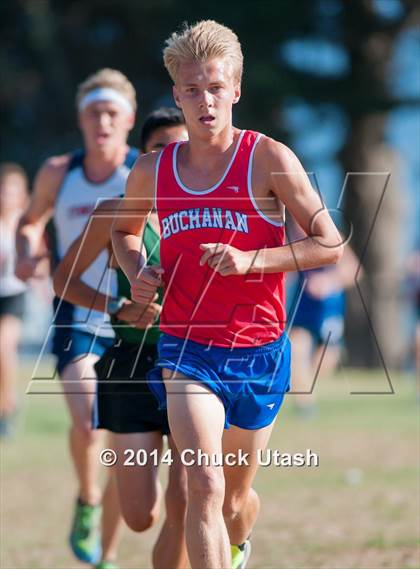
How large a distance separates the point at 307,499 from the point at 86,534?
2.08 m

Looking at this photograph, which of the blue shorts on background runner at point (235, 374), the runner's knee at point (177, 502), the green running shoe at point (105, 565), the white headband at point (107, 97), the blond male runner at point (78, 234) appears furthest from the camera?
the white headband at point (107, 97)

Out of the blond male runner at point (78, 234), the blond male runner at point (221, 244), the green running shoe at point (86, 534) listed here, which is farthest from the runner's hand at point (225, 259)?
the green running shoe at point (86, 534)

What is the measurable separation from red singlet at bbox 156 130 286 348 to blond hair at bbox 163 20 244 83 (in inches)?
12.3

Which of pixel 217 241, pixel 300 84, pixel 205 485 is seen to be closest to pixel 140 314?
pixel 217 241

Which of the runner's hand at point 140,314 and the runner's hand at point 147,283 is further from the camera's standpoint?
the runner's hand at point 140,314

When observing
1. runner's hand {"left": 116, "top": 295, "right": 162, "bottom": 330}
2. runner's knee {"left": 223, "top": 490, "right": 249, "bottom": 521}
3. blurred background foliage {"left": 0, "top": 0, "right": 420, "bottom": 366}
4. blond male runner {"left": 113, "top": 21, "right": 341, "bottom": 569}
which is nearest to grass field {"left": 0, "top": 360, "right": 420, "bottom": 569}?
runner's knee {"left": 223, "top": 490, "right": 249, "bottom": 521}

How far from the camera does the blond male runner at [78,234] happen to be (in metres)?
6.30

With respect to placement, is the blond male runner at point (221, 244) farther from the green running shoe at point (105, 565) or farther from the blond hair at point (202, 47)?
the green running shoe at point (105, 565)

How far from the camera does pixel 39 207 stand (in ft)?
22.6

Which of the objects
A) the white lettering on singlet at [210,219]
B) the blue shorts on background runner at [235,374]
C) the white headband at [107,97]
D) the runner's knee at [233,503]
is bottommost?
the runner's knee at [233,503]

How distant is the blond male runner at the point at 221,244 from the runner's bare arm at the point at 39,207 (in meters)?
2.14

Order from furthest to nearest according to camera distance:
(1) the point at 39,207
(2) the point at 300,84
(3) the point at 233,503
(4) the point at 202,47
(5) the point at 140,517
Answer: (2) the point at 300,84 < (1) the point at 39,207 < (5) the point at 140,517 < (3) the point at 233,503 < (4) the point at 202,47

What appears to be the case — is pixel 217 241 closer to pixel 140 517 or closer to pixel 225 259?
pixel 225 259

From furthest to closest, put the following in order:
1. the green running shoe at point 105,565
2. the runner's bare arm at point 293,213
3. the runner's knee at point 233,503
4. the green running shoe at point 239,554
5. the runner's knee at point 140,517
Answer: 1. the green running shoe at point 105,565
2. the runner's knee at point 140,517
3. the green running shoe at point 239,554
4. the runner's knee at point 233,503
5. the runner's bare arm at point 293,213
